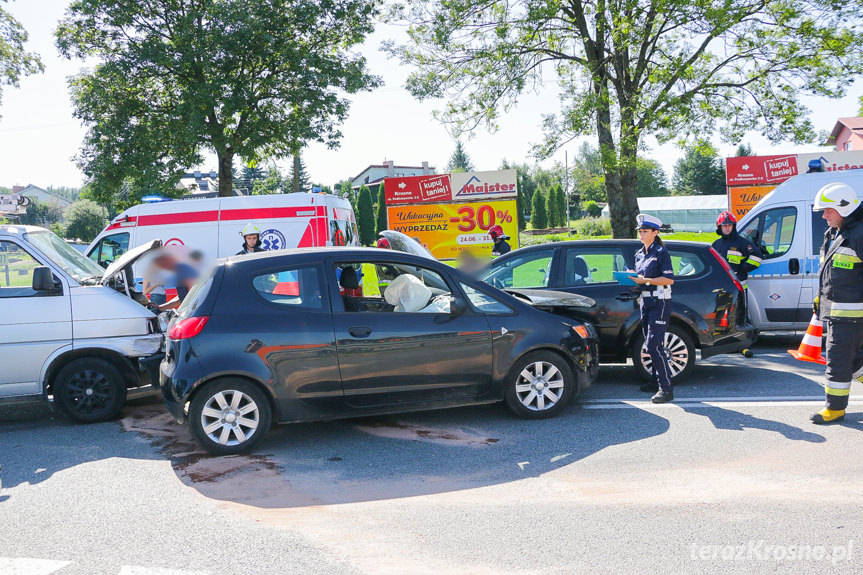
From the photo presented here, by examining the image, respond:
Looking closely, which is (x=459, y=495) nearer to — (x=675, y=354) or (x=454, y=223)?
(x=675, y=354)

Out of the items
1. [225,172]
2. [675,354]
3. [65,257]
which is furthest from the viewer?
[225,172]

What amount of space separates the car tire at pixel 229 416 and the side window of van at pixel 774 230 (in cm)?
733

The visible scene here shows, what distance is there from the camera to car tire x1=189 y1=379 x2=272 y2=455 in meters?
5.27

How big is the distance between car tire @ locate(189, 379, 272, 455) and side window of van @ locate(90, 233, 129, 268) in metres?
7.59

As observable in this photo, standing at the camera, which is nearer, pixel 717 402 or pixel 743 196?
pixel 717 402

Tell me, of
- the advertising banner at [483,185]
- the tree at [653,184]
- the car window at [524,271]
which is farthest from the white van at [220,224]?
the tree at [653,184]

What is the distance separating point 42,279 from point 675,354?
6356mm

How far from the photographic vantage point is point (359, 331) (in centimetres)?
551

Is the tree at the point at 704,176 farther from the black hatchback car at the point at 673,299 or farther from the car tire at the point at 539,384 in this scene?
the car tire at the point at 539,384

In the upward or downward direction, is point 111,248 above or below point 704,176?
below

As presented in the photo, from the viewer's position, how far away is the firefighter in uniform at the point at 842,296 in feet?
18.2

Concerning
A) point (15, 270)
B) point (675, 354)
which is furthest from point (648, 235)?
point (15, 270)

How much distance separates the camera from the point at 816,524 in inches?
149

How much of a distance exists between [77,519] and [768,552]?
13.2 ft
